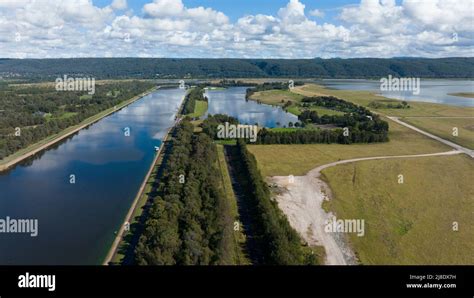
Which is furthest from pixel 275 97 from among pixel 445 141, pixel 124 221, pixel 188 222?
pixel 188 222

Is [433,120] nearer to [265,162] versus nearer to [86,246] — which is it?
[265,162]

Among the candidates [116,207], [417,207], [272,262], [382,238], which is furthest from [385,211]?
→ [116,207]

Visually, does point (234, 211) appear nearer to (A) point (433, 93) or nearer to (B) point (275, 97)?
(B) point (275, 97)

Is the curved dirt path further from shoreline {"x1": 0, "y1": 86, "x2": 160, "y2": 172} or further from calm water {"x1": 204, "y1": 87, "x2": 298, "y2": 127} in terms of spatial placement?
calm water {"x1": 204, "y1": 87, "x2": 298, "y2": 127}

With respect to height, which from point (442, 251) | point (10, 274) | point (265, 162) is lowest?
point (442, 251)

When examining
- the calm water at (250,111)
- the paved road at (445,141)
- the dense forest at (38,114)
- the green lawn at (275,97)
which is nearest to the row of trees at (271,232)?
the paved road at (445,141)
